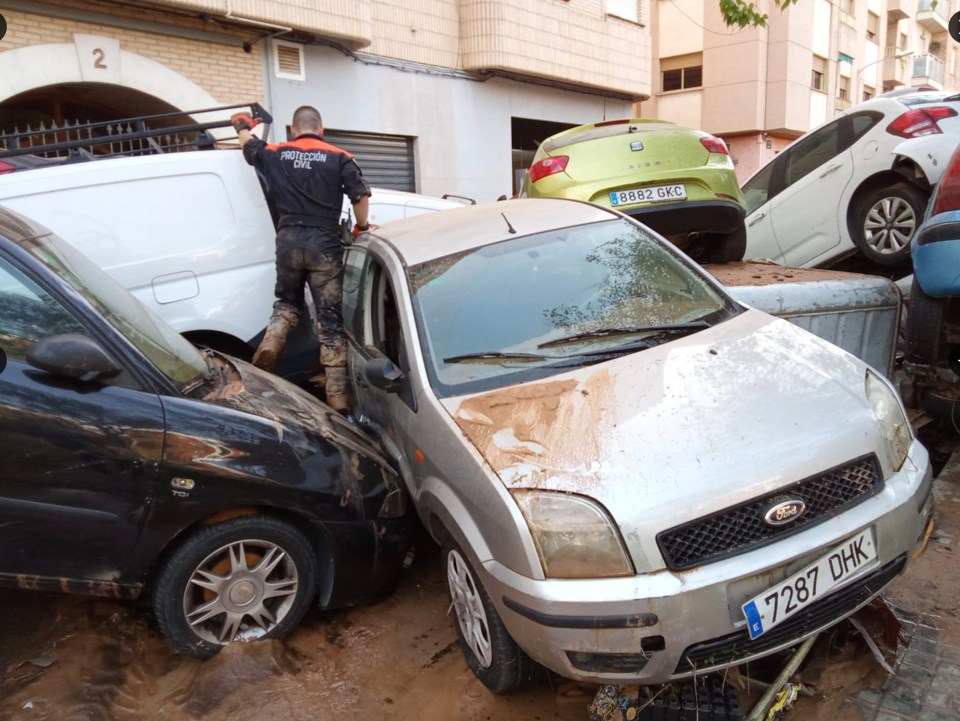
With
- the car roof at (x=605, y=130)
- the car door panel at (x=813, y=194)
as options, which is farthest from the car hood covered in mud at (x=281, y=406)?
the car door panel at (x=813, y=194)

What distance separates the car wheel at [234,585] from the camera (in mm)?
2795

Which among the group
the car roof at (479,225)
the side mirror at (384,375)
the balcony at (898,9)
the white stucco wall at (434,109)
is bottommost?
the side mirror at (384,375)

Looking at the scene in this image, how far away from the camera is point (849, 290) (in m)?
4.46

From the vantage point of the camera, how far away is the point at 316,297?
16.1 ft

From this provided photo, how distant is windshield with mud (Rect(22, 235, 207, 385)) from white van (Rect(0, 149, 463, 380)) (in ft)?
4.01

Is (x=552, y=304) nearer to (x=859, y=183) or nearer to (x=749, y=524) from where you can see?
(x=749, y=524)

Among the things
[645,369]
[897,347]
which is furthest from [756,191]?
[645,369]

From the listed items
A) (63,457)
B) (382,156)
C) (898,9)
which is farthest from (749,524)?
(898,9)

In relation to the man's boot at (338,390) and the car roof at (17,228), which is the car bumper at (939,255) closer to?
the man's boot at (338,390)

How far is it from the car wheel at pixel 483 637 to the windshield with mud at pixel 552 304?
0.69 meters

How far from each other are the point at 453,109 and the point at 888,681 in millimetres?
10988

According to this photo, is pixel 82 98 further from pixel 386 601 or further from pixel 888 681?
pixel 888 681

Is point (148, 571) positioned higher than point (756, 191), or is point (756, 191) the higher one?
point (756, 191)

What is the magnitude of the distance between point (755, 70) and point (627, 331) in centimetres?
2322
